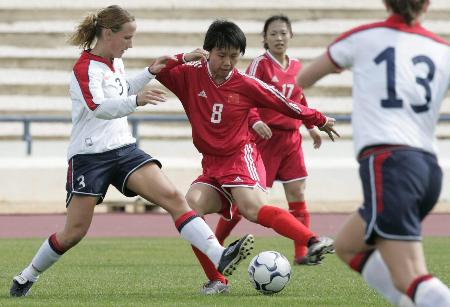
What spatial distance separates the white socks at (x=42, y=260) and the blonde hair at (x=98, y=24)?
1328 millimetres

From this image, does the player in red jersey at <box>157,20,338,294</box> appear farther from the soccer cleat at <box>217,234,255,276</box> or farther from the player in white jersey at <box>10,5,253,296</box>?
the soccer cleat at <box>217,234,255,276</box>

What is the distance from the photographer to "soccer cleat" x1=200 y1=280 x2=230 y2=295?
7859 millimetres

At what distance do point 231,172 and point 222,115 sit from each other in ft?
1.29

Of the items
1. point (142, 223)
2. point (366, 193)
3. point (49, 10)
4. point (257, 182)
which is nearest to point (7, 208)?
point (142, 223)

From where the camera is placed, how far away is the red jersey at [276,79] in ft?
35.2

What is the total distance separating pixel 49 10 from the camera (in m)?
23.4

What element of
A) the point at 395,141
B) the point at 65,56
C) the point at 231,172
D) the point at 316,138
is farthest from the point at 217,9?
the point at 395,141

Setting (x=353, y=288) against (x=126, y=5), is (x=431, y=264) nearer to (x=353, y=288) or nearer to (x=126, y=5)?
(x=353, y=288)

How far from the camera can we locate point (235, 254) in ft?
23.8

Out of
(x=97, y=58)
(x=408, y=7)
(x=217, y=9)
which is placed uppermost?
(x=408, y=7)

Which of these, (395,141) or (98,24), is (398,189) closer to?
(395,141)

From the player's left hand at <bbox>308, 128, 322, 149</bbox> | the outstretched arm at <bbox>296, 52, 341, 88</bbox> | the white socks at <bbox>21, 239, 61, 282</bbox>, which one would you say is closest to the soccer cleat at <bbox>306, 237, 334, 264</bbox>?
the white socks at <bbox>21, 239, 61, 282</bbox>

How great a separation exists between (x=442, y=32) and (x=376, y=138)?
59.6 feet

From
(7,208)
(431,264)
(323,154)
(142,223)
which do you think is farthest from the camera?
(323,154)
